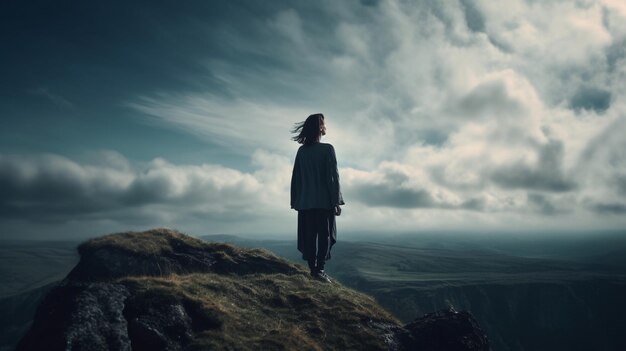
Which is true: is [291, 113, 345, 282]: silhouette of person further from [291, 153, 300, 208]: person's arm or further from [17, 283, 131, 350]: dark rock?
[17, 283, 131, 350]: dark rock

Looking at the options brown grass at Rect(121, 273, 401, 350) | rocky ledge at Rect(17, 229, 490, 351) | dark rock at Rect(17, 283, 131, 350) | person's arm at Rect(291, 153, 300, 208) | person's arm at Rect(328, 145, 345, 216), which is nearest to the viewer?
dark rock at Rect(17, 283, 131, 350)

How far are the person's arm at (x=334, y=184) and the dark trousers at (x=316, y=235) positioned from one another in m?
0.39

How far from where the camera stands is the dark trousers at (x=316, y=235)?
40.1 ft

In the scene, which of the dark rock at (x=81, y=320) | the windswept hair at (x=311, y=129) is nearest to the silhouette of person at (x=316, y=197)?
the windswept hair at (x=311, y=129)

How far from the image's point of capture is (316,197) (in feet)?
40.3

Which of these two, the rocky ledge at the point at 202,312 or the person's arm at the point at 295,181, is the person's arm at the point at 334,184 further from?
the rocky ledge at the point at 202,312

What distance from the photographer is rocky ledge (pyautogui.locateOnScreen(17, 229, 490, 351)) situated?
6305 mm

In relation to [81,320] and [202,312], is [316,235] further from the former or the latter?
[81,320]

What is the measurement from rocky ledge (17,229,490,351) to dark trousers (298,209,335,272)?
2.46 feet

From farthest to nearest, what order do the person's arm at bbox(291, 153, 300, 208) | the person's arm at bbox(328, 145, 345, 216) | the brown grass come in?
the person's arm at bbox(291, 153, 300, 208) < the person's arm at bbox(328, 145, 345, 216) < the brown grass

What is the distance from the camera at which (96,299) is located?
675cm

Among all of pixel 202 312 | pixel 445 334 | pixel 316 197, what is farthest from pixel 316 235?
pixel 202 312

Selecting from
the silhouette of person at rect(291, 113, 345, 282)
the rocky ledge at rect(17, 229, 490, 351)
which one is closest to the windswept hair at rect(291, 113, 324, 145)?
the silhouette of person at rect(291, 113, 345, 282)

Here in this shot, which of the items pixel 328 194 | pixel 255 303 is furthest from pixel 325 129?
pixel 255 303
